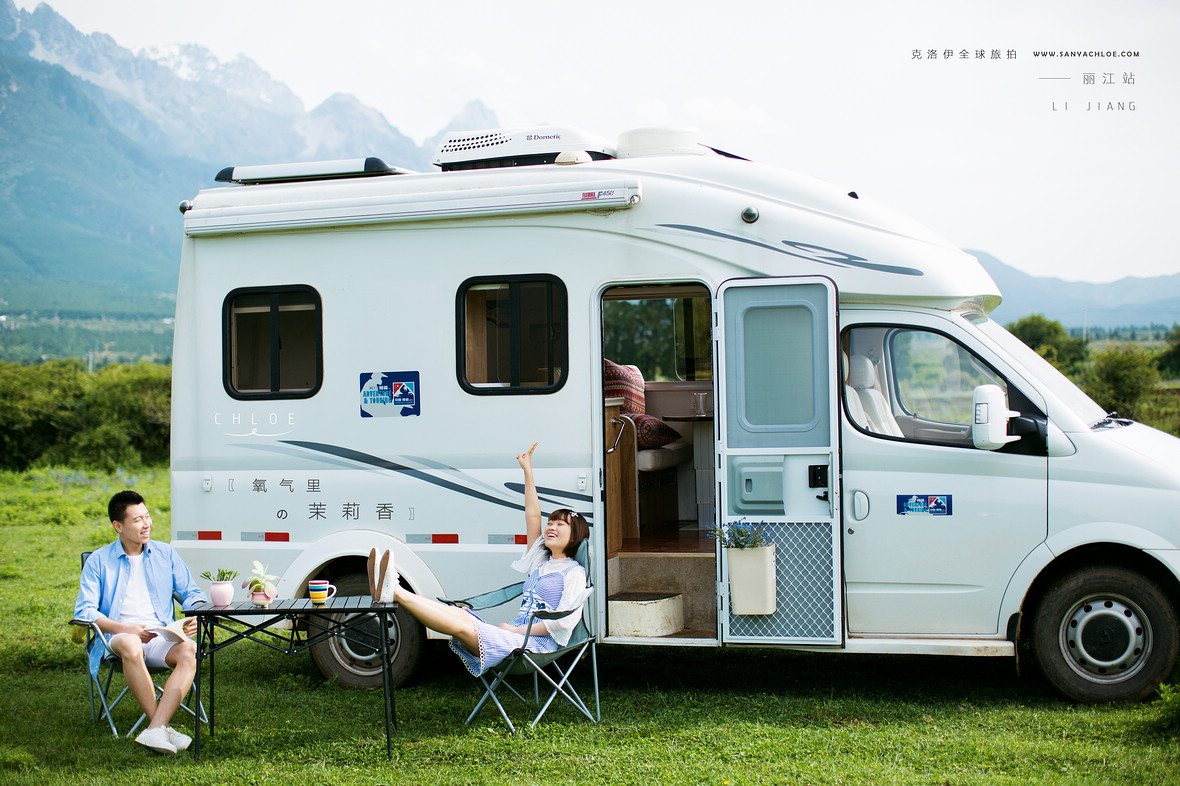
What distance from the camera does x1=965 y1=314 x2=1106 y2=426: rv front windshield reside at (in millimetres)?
5348

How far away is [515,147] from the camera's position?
612 centimetres

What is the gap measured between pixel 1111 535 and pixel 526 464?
2970 mm

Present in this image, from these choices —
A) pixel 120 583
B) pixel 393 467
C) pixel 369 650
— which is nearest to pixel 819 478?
pixel 393 467

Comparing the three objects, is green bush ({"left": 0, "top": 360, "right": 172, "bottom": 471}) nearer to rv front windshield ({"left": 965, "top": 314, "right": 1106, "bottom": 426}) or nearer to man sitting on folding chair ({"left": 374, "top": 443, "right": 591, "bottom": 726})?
man sitting on folding chair ({"left": 374, "top": 443, "right": 591, "bottom": 726})

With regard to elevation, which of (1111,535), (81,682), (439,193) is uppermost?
(439,193)

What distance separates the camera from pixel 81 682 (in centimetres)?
647

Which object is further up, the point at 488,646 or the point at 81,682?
the point at 488,646

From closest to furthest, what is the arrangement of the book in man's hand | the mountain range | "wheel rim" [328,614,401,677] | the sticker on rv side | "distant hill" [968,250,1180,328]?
the book in man's hand → the sticker on rv side → "wheel rim" [328,614,401,677] → the mountain range → "distant hill" [968,250,1180,328]

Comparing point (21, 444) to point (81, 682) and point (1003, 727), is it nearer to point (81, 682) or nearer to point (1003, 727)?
point (81, 682)

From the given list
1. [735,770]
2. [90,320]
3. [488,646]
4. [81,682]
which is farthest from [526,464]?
[90,320]

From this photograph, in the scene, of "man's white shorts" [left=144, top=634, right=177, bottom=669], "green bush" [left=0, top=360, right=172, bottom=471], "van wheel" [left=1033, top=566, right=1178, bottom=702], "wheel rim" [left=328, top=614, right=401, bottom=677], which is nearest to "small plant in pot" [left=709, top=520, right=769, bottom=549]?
"van wheel" [left=1033, top=566, right=1178, bottom=702]

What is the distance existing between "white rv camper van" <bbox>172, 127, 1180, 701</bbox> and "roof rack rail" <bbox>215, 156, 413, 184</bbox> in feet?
0.06

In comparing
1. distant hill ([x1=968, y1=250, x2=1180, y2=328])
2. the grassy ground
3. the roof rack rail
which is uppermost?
distant hill ([x1=968, y1=250, x2=1180, y2=328])

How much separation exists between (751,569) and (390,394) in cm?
224
